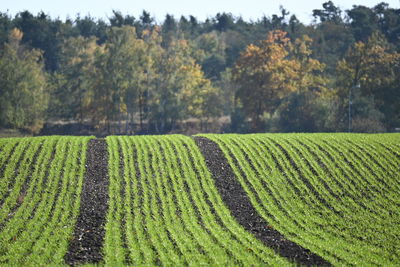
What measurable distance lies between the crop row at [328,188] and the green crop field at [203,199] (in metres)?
0.06

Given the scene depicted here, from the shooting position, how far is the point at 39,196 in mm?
24781

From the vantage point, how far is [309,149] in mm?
32188

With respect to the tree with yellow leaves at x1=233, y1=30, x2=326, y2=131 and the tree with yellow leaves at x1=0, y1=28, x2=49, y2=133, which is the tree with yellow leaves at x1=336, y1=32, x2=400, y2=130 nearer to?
the tree with yellow leaves at x1=233, y1=30, x2=326, y2=131

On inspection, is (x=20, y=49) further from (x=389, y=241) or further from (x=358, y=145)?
(x=389, y=241)

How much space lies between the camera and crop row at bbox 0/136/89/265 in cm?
1891

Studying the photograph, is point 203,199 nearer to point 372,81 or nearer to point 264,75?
point 264,75

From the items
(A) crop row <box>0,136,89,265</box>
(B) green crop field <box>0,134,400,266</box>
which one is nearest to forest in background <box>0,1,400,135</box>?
(B) green crop field <box>0,134,400,266</box>

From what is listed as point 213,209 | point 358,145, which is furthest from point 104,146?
point 358,145

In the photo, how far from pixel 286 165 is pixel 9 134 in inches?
1789

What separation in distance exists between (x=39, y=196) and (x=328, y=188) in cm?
1608

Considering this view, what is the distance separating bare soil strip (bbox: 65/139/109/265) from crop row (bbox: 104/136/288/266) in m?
0.40

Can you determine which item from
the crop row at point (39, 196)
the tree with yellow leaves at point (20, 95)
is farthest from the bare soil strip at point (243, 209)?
the tree with yellow leaves at point (20, 95)

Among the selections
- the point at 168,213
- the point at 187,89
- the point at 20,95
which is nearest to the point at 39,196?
the point at 168,213

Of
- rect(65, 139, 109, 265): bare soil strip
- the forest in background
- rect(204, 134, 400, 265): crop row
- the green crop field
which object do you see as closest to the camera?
rect(65, 139, 109, 265): bare soil strip
